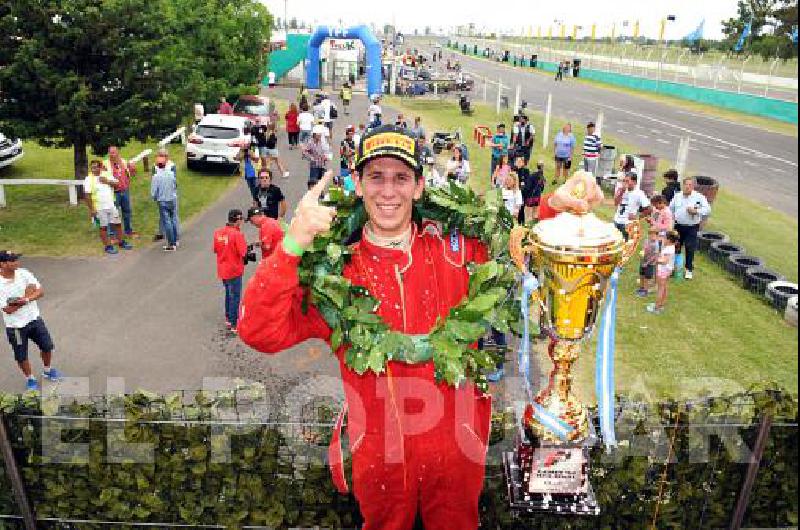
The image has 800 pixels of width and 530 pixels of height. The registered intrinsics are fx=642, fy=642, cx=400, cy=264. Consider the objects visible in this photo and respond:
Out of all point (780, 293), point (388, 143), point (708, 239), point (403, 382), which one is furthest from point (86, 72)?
point (780, 293)

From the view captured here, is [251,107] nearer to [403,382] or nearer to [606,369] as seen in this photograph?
[403,382]

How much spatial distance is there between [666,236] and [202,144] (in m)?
13.3

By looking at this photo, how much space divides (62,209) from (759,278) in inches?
569

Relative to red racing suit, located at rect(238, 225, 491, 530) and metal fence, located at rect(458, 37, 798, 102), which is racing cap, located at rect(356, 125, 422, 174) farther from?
metal fence, located at rect(458, 37, 798, 102)

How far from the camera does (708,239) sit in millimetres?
13242

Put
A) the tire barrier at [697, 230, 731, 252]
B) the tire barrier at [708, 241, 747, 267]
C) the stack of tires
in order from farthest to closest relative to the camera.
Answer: the tire barrier at [697, 230, 731, 252] → the tire barrier at [708, 241, 747, 267] → the stack of tires

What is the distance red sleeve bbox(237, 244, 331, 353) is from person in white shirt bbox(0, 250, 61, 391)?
5.37 meters

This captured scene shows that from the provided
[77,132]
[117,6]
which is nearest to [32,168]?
[77,132]

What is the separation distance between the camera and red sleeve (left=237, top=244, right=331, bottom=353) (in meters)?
2.88

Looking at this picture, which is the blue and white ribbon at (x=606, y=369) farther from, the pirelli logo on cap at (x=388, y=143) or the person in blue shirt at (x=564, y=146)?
the person in blue shirt at (x=564, y=146)

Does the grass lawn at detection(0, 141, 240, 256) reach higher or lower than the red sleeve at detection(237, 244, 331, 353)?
lower

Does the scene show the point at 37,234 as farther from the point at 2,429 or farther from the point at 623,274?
the point at 623,274

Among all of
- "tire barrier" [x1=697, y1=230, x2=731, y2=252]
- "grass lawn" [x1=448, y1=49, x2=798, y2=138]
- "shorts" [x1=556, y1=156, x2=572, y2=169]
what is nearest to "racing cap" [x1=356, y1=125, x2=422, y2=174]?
"tire barrier" [x1=697, y1=230, x2=731, y2=252]

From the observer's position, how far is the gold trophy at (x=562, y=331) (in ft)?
9.66
